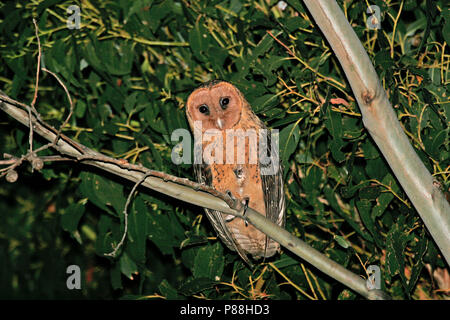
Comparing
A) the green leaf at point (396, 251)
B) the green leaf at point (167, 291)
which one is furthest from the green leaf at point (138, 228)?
the green leaf at point (396, 251)

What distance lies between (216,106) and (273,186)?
432mm

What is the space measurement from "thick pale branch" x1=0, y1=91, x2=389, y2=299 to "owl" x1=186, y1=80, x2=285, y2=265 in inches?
21.9

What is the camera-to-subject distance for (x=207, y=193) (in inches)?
67.2

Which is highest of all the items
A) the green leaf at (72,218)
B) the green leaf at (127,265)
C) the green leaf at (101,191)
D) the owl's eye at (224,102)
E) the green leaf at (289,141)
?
the owl's eye at (224,102)

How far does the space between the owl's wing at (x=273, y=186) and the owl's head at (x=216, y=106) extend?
20 centimetres

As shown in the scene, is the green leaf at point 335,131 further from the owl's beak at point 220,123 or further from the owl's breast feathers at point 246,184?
the owl's beak at point 220,123

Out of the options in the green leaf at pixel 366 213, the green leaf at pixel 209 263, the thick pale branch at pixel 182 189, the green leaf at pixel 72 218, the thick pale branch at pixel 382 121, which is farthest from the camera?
the green leaf at pixel 72 218

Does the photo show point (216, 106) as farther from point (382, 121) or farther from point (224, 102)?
point (382, 121)

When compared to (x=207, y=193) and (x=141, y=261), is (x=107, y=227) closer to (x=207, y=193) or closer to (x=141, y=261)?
(x=141, y=261)

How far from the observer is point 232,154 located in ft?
7.61

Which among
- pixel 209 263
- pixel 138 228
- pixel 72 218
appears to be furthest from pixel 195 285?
pixel 72 218

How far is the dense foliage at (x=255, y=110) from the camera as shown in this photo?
1961 millimetres

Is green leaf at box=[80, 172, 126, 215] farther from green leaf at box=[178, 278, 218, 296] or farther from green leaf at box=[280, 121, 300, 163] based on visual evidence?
green leaf at box=[280, 121, 300, 163]

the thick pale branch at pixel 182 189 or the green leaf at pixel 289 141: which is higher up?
the green leaf at pixel 289 141
